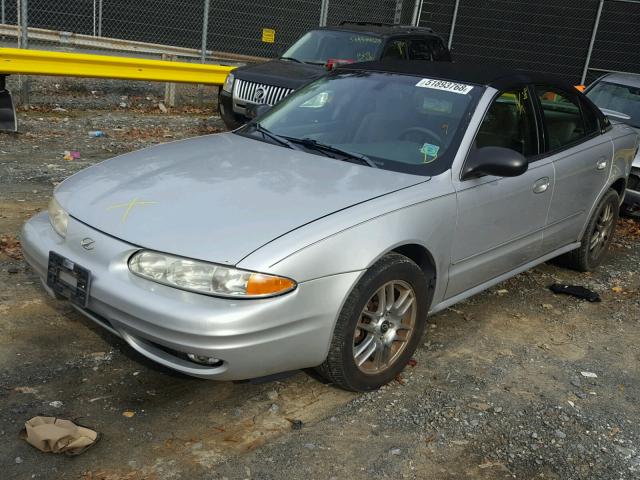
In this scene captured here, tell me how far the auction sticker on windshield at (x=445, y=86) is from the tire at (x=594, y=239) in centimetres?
184

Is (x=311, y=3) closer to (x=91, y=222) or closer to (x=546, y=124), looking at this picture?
(x=546, y=124)

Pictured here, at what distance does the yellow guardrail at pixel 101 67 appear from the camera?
9.00 m

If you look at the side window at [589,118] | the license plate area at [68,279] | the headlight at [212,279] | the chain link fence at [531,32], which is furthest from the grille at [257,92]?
the chain link fence at [531,32]

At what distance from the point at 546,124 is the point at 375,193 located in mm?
1785

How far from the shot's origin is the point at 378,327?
3570 millimetres

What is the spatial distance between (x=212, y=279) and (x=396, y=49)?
785cm

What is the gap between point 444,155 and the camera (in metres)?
3.96

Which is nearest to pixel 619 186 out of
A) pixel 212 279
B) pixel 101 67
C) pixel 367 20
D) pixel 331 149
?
pixel 331 149

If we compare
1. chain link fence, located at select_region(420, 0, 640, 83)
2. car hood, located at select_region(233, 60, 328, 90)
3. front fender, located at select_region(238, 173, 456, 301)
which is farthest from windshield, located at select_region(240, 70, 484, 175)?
chain link fence, located at select_region(420, 0, 640, 83)

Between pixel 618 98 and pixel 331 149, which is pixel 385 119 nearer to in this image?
pixel 331 149

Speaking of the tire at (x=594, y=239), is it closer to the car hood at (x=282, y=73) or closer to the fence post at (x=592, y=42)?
the car hood at (x=282, y=73)

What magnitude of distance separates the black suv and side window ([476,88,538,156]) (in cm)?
489

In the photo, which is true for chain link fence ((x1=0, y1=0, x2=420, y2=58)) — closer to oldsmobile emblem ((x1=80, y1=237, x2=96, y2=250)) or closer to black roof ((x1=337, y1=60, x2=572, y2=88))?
black roof ((x1=337, y1=60, x2=572, y2=88))

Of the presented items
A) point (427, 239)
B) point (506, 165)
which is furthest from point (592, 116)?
point (427, 239)
